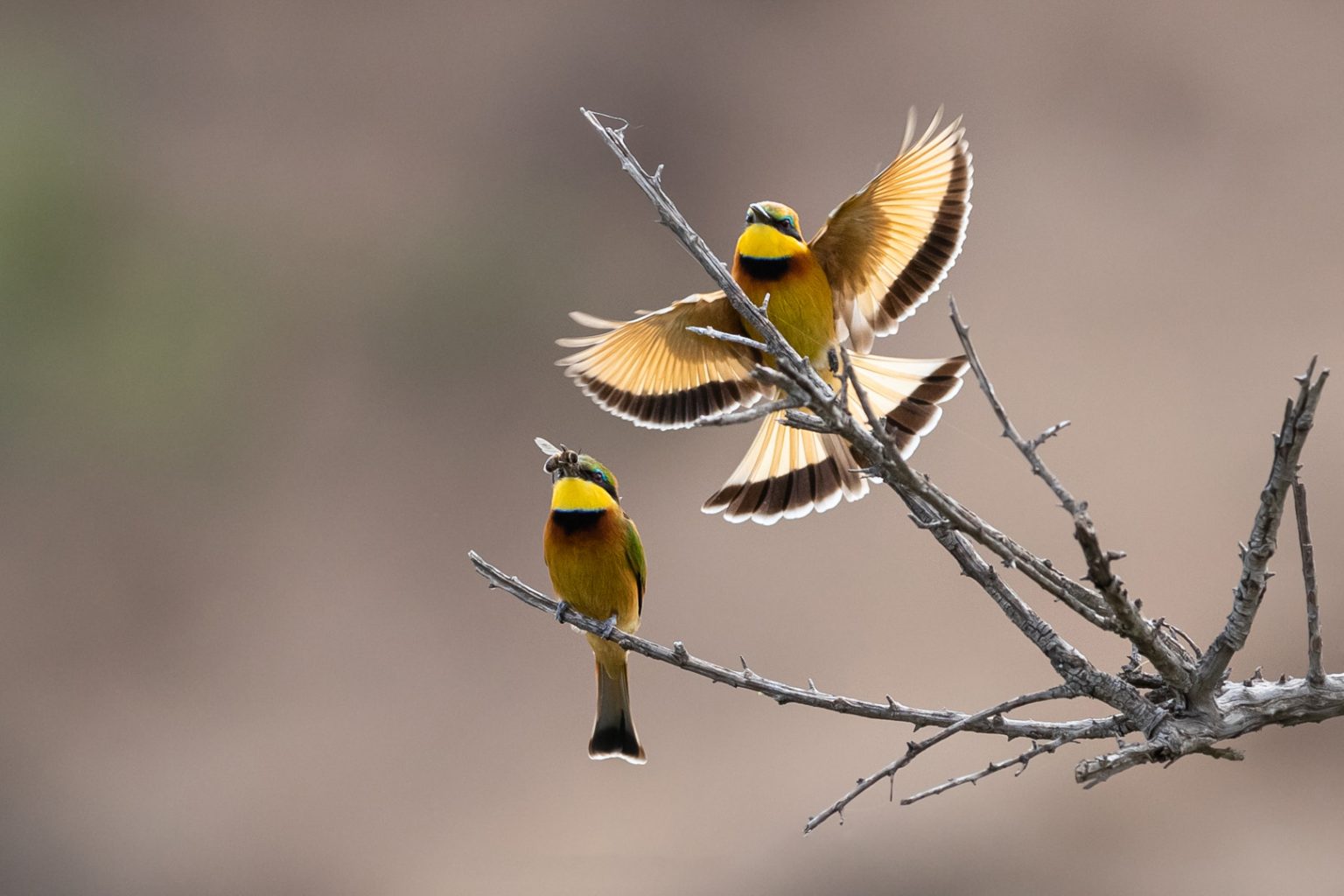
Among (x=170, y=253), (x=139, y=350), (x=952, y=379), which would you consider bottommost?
(x=952, y=379)

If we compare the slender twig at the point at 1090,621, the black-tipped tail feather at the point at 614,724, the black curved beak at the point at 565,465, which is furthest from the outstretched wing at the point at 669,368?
the slender twig at the point at 1090,621

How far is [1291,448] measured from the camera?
1.04 m

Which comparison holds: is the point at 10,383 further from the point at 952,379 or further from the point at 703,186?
the point at 952,379

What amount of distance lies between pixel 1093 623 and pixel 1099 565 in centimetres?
17

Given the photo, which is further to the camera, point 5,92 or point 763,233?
point 5,92

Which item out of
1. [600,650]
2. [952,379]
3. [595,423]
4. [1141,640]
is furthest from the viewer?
[595,423]

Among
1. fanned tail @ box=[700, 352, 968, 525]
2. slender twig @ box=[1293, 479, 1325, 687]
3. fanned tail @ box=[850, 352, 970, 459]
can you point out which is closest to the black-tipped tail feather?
fanned tail @ box=[700, 352, 968, 525]

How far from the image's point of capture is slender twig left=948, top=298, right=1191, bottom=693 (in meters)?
1.05

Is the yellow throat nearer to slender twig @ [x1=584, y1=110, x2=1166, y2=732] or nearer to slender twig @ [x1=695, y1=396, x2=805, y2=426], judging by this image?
slender twig @ [x1=584, y1=110, x2=1166, y2=732]

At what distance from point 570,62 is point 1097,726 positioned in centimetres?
725

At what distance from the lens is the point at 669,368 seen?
6.85 feet

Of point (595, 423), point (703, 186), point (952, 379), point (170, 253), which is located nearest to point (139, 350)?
point (170, 253)

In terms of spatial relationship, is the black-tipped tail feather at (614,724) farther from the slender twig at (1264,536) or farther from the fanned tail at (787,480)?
the slender twig at (1264,536)

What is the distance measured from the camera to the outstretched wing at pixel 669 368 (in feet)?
6.76
